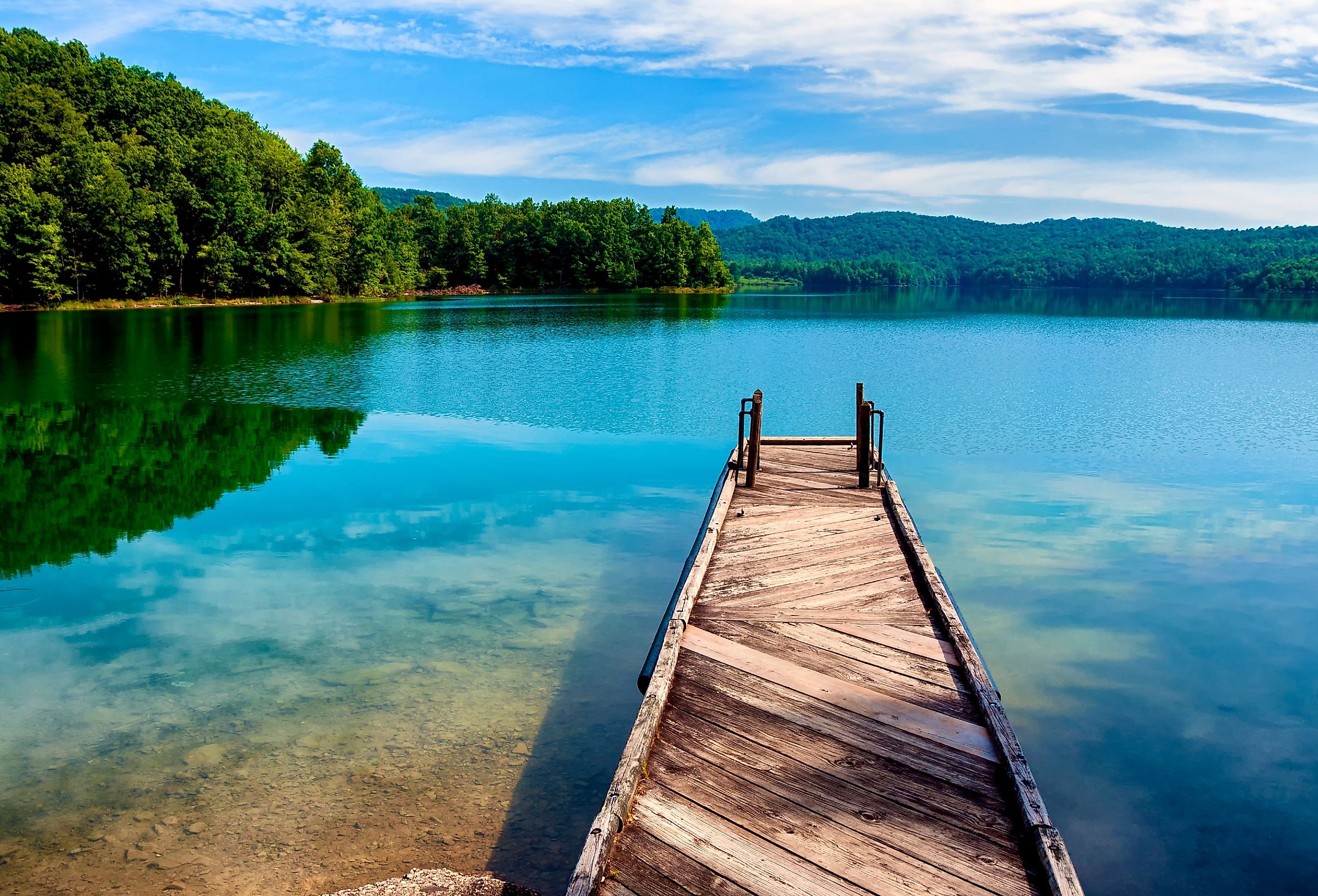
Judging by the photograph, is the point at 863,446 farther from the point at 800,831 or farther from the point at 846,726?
the point at 800,831

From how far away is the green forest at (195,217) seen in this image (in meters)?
60.2

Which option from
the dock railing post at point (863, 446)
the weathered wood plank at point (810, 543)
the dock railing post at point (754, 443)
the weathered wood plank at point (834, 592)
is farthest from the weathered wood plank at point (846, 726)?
the dock railing post at point (863, 446)

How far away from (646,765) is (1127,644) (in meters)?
6.02

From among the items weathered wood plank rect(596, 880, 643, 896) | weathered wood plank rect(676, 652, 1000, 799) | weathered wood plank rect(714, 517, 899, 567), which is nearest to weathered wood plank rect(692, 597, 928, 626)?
weathered wood plank rect(676, 652, 1000, 799)

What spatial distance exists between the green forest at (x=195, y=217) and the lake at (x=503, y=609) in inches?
1629

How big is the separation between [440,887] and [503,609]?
15.4 feet

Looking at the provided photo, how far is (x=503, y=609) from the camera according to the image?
958 cm

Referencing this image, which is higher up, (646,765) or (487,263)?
(487,263)

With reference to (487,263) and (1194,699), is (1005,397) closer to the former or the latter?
(1194,699)

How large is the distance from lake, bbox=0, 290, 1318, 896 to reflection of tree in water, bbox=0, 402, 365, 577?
0.10 m

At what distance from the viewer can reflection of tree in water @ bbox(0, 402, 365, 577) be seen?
12.4 meters

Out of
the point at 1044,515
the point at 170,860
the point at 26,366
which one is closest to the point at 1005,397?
the point at 1044,515

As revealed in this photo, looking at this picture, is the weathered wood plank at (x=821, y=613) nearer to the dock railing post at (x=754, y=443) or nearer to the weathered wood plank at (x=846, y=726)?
the weathered wood plank at (x=846, y=726)

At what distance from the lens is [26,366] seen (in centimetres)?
2911
